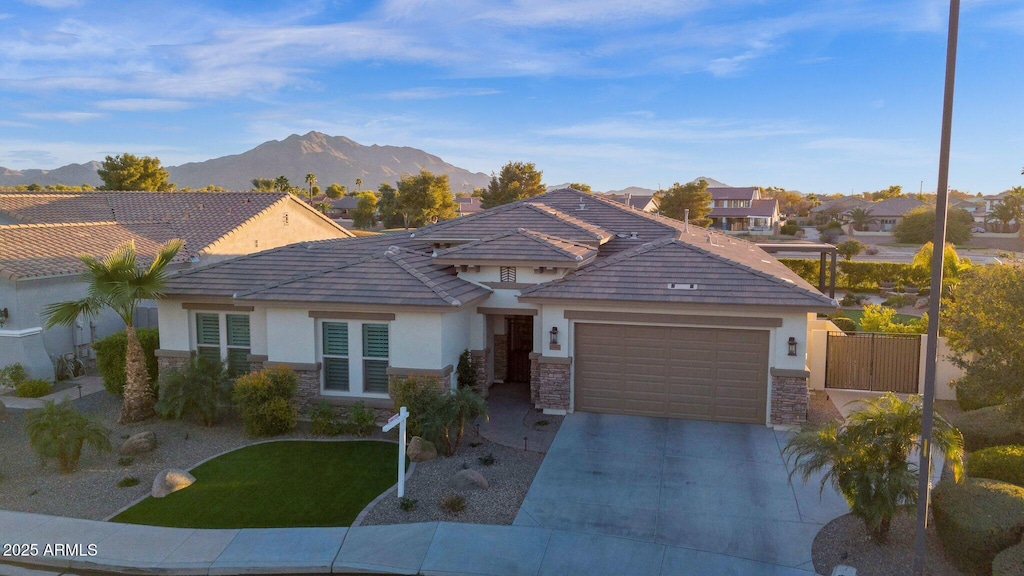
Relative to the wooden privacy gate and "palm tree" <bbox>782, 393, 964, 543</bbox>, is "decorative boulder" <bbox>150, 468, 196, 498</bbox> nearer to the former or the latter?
"palm tree" <bbox>782, 393, 964, 543</bbox>

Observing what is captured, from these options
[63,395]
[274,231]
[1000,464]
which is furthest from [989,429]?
[274,231]

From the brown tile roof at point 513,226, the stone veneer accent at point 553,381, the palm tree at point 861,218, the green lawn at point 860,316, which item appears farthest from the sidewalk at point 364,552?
the palm tree at point 861,218

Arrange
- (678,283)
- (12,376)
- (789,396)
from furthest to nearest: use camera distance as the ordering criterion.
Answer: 1. (12,376)
2. (678,283)
3. (789,396)

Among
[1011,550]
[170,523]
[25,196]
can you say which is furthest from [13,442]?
[25,196]

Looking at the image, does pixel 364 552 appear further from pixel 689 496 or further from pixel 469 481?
pixel 689 496

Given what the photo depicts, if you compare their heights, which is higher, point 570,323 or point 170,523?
point 570,323

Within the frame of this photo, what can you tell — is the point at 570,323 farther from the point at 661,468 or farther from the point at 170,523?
the point at 170,523

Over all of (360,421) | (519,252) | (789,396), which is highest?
(519,252)
